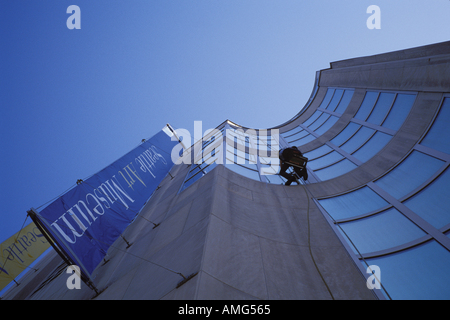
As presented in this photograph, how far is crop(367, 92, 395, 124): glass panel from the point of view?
10.2 meters

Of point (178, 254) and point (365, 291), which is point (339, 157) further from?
point (178, 254)

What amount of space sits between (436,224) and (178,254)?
6.00 meters

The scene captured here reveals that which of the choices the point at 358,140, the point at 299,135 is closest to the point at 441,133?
the point at 358,140

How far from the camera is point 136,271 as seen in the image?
19.0 feet

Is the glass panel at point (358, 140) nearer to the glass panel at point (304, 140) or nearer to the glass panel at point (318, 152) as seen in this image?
the glass panel at point (318, 152)

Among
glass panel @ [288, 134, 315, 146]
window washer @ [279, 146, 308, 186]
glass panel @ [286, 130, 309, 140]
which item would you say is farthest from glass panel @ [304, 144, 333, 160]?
window washer @ [279, 146, 308, 186]

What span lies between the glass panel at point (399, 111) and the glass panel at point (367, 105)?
1853 millimetres

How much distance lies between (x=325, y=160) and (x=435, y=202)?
5793 mm

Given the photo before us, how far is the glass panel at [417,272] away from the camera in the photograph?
4105mm

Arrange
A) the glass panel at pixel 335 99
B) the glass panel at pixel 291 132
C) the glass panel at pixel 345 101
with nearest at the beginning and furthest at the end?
1. the glass panel at pixel 345 101
2. the glass panel at pixel 335 99
3. the glass panel at pixel 291 132

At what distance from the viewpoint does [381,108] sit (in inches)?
419

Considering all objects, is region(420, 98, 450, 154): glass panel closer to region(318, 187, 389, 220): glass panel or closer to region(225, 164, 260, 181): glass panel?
region(318, 187, 389, 220): glass panel

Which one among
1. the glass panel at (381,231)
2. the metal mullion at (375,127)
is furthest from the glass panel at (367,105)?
the glass panel at (381,231)

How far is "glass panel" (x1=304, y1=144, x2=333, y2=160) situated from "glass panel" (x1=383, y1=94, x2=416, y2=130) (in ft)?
10.2
